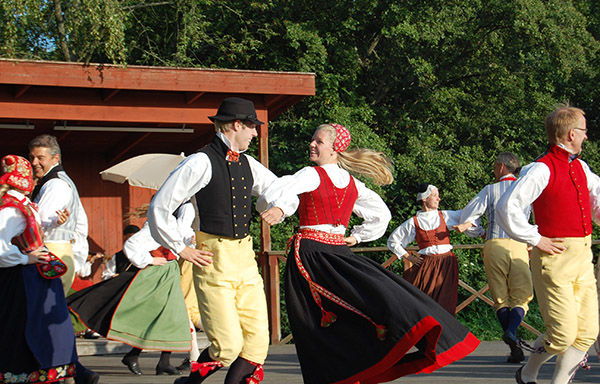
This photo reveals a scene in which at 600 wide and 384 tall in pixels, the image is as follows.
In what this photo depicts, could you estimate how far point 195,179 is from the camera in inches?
157

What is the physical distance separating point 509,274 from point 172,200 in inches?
152

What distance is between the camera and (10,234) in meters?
4.59

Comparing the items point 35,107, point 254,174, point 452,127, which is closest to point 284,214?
point 254,174

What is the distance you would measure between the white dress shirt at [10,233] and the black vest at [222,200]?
126 cm

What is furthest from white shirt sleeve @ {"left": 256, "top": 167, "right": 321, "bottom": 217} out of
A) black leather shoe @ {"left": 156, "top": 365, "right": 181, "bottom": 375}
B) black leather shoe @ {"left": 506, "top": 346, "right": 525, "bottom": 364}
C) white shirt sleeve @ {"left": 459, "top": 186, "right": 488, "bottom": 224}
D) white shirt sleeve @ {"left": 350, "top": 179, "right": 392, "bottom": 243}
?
black leather shoe @ {"left": 506, "top": 346, "right": 525, "bottom": 364}

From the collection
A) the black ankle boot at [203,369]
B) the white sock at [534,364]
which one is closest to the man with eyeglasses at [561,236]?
the white sock at [534,364]

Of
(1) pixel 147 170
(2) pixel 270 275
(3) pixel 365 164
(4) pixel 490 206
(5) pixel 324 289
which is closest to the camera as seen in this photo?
(5) pixel 324 289

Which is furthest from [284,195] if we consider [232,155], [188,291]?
[188,291]

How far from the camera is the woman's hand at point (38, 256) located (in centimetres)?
463

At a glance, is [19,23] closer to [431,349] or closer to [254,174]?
[254,174]

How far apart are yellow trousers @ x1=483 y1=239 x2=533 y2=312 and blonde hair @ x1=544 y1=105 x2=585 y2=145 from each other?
94.7 inches

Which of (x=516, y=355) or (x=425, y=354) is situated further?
(x=516, y=355)

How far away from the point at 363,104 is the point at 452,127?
2.43 metres

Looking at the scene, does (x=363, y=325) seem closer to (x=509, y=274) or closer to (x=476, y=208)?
(x=509, y=274)
